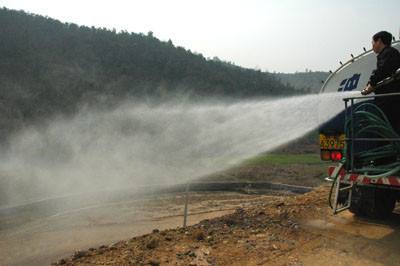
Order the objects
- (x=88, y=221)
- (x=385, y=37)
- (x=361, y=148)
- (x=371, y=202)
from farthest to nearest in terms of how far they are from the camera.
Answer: (x=88, y=221) → (x=361, y=148) → (x=371, y=202) → (x=385, y=37)

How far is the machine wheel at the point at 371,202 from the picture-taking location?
20.1 ft

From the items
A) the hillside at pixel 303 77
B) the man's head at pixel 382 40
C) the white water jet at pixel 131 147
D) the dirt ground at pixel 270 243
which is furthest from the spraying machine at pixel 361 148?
the hillside at pixel 303 77

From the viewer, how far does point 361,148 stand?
246 inches

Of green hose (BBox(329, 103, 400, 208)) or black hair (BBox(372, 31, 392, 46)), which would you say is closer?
green hose (BBox(329, 103, 400, 208))

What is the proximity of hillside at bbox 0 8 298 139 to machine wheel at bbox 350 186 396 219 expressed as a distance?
86.3 ft

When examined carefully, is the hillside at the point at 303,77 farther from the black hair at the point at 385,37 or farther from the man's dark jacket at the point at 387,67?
the man's dark jacket at the point at 387,67

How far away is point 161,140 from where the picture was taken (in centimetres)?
3262

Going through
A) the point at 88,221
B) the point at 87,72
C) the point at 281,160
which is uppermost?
the point at 87,72

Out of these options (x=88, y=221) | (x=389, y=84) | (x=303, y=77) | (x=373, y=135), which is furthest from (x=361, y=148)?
(x=303, y=77)

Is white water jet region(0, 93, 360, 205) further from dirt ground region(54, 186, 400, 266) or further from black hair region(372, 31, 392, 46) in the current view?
black hair region(372, 31, 392, 46)

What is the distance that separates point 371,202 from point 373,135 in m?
0.97

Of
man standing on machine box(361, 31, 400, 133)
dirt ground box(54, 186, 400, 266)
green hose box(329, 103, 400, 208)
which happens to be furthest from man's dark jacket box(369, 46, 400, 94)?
dirt ground box(54, 186, 400, 266)

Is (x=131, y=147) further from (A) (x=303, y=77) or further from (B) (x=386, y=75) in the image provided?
(A) (x=303, y=77)

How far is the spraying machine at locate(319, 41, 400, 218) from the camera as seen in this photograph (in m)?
5.38
